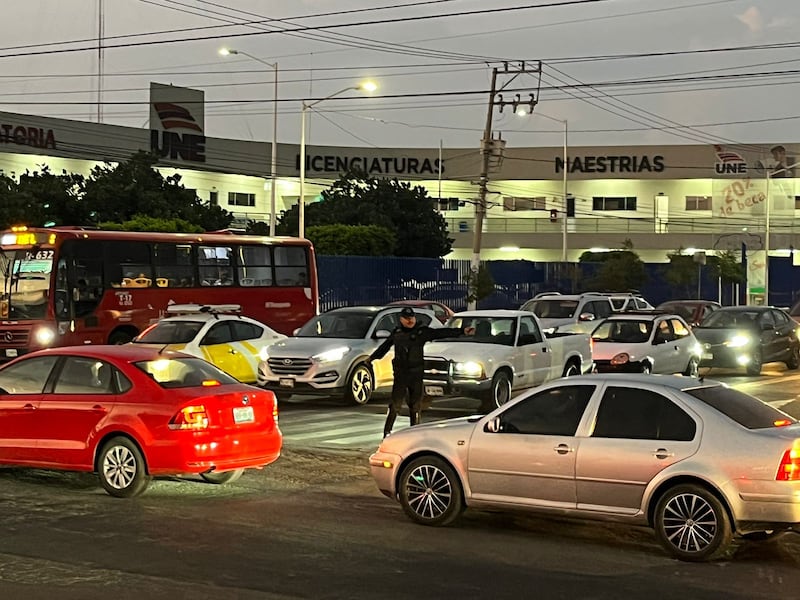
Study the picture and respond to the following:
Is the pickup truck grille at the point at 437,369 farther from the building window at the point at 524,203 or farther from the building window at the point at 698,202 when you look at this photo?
A: the building window at the point at 698,202

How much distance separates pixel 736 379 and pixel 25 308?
15.7m

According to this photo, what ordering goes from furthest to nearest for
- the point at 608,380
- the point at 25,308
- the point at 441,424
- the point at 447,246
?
1. the point at 447,246
2. the point at 25,308
3. the point at 441,424
4. the point at 608,380

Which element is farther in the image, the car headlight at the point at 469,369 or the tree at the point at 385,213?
the tree at the point at 385,213

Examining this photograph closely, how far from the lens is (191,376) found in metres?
12.2

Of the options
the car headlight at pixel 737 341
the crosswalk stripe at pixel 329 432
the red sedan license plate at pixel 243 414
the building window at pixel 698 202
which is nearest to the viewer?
the red sedan license plate at pixel 243 414

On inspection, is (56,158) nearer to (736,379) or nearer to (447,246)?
(447,246)

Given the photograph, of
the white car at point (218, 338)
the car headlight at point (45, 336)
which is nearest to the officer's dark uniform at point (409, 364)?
the white car at point (218, 338)

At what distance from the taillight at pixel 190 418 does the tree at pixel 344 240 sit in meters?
38.7

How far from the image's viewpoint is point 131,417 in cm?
1159

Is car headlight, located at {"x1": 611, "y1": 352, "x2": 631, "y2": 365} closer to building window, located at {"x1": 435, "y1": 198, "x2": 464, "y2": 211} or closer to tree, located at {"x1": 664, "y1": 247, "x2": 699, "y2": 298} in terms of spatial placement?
tree, located at {"x1": 664, "y1": 247, "x2": 699, "y2": 298}

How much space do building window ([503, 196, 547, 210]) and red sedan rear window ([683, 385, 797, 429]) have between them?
71135mm

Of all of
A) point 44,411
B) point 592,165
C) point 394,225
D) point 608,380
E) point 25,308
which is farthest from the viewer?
point 592,165

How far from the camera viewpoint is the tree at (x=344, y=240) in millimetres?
50375

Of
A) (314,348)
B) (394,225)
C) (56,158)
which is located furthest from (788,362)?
(56,158)
